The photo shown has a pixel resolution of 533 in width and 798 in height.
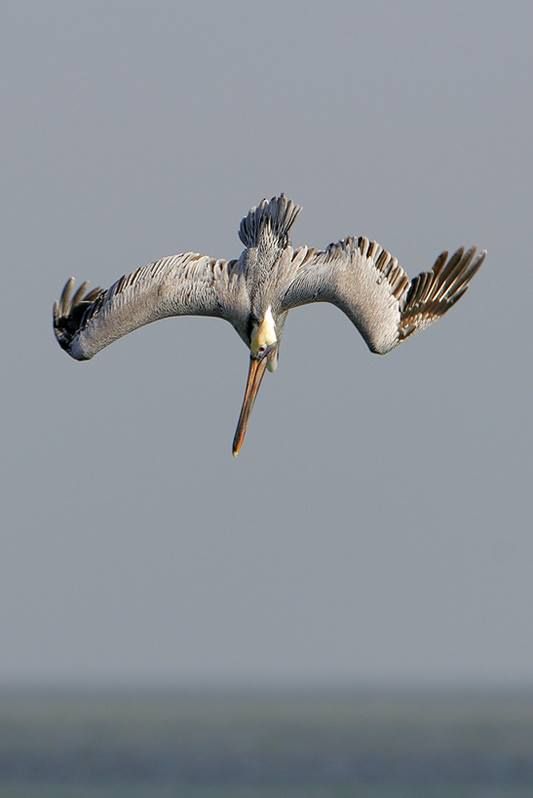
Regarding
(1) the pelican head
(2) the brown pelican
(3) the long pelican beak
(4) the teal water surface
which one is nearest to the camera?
(2) the brown pelican

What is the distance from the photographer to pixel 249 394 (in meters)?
29.1

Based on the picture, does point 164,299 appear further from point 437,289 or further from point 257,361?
point 437,289

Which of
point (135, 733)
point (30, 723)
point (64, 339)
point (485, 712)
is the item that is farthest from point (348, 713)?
point (64, 339)

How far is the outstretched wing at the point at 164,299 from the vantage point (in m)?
28.1

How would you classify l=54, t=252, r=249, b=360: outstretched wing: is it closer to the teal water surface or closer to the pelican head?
the pelican head

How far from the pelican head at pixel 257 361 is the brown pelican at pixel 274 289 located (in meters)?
0.01

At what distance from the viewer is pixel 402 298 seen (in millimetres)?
28328

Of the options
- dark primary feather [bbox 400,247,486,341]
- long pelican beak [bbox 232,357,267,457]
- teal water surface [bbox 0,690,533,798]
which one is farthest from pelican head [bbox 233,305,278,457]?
teal water surface [bbox 0,690,533,798]

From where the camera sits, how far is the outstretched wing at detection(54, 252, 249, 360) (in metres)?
28.1

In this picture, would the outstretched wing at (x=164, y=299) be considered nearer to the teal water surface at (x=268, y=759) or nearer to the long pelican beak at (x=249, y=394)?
the long pelican beak at (x=249, y=394)

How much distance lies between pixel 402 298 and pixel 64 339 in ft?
12.8

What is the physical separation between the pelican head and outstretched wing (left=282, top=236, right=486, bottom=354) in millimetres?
311

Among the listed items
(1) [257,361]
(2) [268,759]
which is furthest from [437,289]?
(2) [268,759]

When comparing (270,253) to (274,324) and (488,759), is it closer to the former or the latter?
(274,324)
